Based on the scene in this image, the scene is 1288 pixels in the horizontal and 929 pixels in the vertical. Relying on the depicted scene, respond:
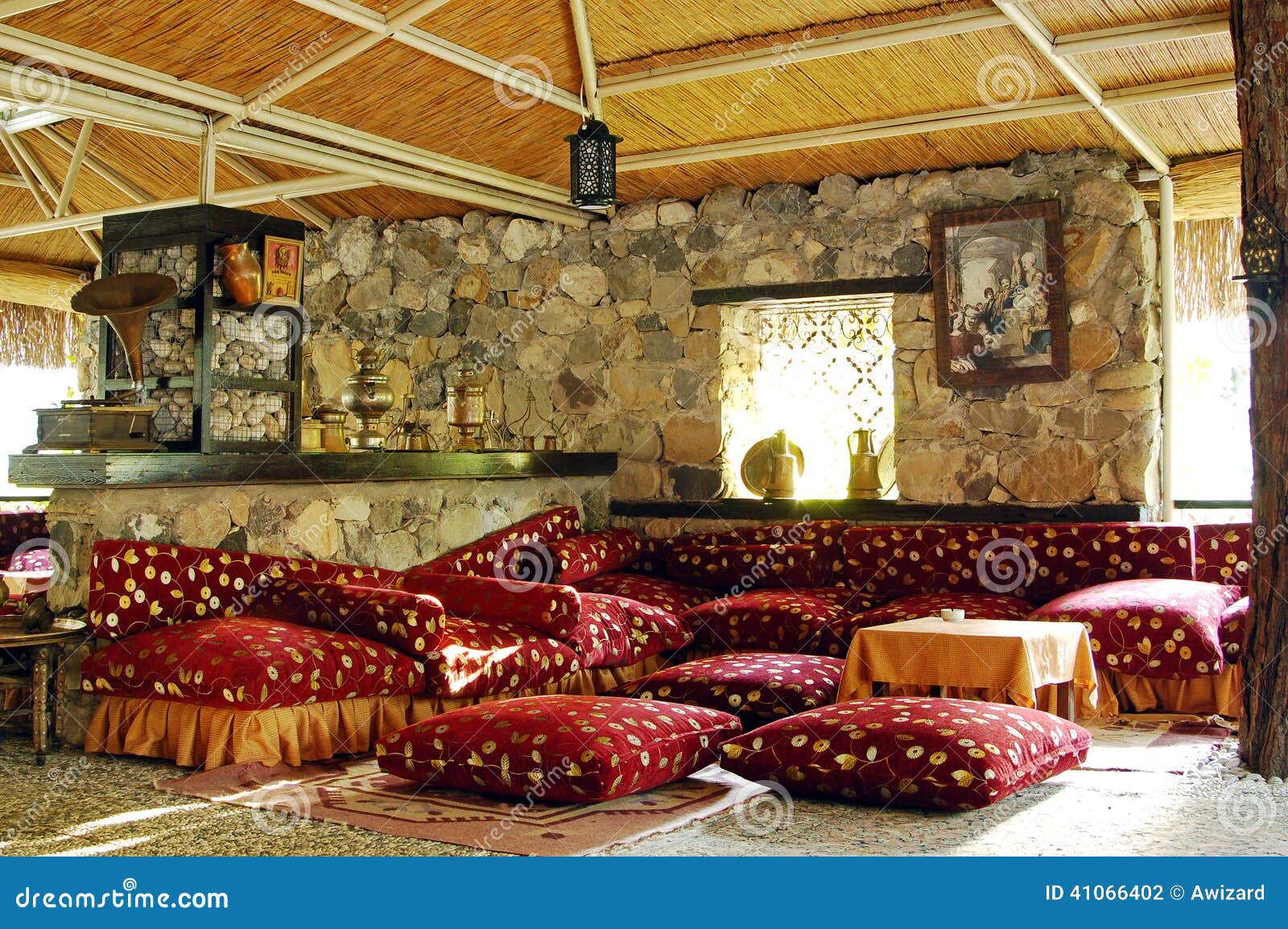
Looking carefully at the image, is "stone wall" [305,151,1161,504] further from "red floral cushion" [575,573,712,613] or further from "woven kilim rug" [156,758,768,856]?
"woven kilim rug" [156,758,768,856]

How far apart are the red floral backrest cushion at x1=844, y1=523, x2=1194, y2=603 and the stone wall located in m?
0.37

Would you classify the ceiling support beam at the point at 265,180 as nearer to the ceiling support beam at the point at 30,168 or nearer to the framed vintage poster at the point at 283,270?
the ceiling support beam at the point at 30,168

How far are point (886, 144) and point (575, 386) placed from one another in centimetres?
237

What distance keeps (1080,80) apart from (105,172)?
529 centimetres

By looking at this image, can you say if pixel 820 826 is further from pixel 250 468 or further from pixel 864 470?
pixel 864 470

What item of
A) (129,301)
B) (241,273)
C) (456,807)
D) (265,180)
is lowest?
(456,807)

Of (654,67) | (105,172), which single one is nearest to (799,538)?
(654,67)

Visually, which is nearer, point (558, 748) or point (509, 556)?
point (558, 748)

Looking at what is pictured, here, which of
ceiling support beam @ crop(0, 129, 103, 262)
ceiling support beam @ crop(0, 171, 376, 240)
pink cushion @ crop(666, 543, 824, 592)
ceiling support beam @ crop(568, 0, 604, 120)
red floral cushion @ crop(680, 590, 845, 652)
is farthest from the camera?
ceiling support beam @ crop(0, 129, 103, 262)

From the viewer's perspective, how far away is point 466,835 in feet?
12.0

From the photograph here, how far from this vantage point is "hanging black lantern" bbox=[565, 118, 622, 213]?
5.81 metres

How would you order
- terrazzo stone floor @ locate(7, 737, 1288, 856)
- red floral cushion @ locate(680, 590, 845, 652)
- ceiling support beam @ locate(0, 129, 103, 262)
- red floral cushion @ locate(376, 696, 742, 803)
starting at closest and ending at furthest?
terrazzo stone floor @ locate(7, 737, 1288, 856) → red floral cushion @ locate(376, 696, 742, 803) → red floral cushion @ locate(680, 590, 845, 652) → ceiling support beam @ locate(0, 129, 103, 262)

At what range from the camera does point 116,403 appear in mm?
5379

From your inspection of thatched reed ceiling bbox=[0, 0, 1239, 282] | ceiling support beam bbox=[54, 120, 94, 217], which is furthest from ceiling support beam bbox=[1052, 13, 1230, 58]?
ceiling support beam bbox=[54, 120, 94, 217]
